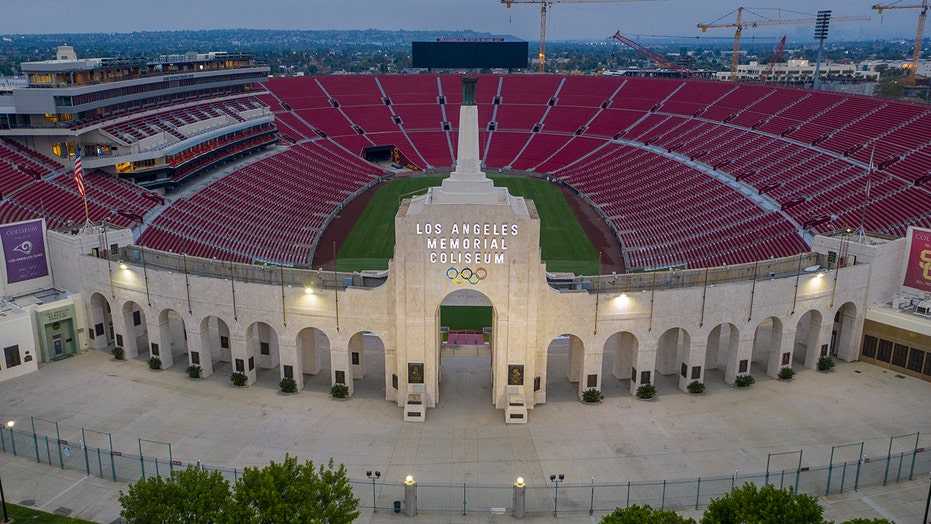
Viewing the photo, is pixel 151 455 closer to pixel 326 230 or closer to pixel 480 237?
pixel 480 237

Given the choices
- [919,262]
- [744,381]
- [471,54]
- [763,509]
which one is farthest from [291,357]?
[471,54]

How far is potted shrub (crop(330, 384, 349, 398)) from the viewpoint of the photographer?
4212 cm

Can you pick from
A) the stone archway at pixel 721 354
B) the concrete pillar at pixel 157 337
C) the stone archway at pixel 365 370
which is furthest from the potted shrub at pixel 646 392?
the concrete pillar at pixel 157 337

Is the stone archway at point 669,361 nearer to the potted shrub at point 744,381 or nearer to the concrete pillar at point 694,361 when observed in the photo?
the concrete pillar at point 694,361

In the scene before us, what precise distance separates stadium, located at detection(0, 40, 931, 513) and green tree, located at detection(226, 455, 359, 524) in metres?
12.1

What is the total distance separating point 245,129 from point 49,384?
6099cm

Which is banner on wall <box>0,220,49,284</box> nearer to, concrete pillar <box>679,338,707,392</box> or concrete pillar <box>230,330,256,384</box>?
concrete pillar <box>230,330,256,384</box>

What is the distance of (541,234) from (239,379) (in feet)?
140

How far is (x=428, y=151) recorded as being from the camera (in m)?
122

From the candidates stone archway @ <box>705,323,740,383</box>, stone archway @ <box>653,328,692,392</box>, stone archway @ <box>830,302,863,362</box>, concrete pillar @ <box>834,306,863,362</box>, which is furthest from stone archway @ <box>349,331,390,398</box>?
concrete pillar @ <box>834,306,863,362</box>

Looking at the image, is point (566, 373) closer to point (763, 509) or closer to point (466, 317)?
point (466, 317)

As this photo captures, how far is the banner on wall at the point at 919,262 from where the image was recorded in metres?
46.2

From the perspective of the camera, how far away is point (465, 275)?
1559 inches

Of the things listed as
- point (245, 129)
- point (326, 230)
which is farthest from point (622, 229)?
point (245, 129)
